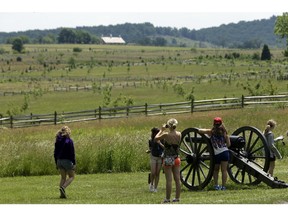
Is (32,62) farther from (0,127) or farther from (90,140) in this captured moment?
(90,140)

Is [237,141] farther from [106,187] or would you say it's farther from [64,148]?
[64,148]

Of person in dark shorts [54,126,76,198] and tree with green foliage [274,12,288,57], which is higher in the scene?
tree with green foliage [274,12,288,57]

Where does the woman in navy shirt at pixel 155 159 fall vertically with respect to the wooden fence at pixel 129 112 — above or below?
above

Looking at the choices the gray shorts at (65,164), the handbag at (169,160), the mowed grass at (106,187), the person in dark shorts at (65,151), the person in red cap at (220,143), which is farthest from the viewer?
the person in red cap at (220,143)

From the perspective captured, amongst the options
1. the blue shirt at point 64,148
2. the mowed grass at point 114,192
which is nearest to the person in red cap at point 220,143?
the mowed grass at point 114,192

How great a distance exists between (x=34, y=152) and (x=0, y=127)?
73.4ft

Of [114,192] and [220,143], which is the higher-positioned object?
[220,143]

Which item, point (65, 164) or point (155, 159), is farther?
point (155, 159)

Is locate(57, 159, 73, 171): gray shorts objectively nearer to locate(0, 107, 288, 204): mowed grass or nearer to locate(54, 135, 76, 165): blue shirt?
locate(54, 135, 76, 165): blue shirt

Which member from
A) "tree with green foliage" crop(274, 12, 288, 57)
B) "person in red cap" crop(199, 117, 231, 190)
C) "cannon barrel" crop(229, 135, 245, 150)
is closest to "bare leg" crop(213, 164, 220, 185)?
"person in red cap" crop(199, 117, 231, 190)

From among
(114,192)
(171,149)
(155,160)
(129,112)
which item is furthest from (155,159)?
(129,112)

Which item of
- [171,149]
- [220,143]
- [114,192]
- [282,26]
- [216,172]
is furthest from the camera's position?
[282,26]

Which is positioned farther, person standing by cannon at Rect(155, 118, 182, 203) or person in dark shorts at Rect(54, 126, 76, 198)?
person in dark shorts at Rect(54, 126, 76, 198)

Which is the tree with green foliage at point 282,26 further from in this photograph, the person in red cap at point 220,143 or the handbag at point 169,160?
the handbag at point 169,160
